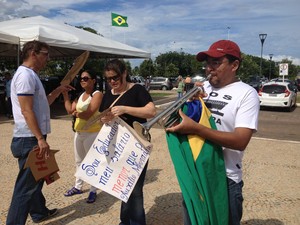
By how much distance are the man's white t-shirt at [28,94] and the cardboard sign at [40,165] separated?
201mm

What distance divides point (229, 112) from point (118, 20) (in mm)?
20581

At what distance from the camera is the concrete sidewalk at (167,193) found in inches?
153

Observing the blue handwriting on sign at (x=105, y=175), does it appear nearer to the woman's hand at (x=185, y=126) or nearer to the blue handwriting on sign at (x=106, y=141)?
the blue handwriting on sign at (x=106, y=141)

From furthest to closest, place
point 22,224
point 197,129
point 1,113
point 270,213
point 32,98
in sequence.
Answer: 1. point 1,113
2. point 270,213
3. point 22,224
4. point 32,98
5. point 197,129

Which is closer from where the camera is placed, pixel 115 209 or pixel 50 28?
pixel 115 209

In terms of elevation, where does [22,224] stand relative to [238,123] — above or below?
below

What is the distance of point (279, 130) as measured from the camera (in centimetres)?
1093

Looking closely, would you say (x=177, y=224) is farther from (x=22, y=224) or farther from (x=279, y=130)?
(x=279, y=130)

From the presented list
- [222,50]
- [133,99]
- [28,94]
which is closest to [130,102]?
[133,99]

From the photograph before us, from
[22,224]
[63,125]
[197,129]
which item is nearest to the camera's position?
[197,129]

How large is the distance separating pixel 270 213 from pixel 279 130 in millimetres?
7438

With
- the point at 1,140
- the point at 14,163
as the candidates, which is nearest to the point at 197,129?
the point at 14,163

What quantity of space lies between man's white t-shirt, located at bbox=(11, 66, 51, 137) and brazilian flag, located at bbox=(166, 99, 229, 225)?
1.58m

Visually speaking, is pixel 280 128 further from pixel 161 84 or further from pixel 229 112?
pixel 161 84
